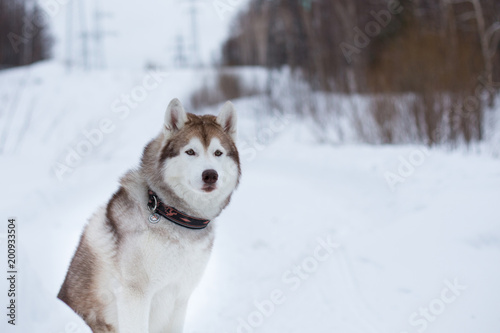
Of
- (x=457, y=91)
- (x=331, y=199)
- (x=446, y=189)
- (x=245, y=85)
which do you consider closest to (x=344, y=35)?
(x=245, y=85)

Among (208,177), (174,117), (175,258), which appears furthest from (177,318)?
(174,117)

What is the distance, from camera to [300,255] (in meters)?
4.36

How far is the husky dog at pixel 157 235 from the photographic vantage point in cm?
210

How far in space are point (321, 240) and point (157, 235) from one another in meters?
2.90

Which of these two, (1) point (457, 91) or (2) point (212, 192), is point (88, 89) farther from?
(2) point (212, 192)

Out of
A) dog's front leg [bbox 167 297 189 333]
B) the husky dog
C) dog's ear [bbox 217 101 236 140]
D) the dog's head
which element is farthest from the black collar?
dog's ear [bbox 217 101 236 140]

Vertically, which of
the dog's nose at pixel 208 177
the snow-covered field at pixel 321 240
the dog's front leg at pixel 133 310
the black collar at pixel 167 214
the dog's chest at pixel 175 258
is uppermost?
the dog's nose at pixel 208 177

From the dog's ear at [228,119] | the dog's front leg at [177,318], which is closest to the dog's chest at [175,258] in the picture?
the dog's front leg at [177,318]

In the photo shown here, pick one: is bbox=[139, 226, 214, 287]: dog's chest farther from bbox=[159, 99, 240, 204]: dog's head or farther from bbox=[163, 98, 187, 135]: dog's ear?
bbox=[163, 98, 187, 135]: dog's ear

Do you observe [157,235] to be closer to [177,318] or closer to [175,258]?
[175,258]

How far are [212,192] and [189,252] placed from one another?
387 millimetres

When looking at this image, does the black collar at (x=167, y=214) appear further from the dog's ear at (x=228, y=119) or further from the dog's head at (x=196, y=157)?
the dog's ear at (x=228, y=119)

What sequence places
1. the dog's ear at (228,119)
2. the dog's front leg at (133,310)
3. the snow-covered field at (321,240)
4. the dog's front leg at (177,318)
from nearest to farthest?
the dog's front leg at (133,310)
the dog's front leg at (177,318)
the dog's ear at (228,119)
the snow-covered field at (321,240)

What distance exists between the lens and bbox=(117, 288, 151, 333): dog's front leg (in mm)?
2086
